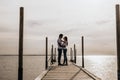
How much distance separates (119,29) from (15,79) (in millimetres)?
53362

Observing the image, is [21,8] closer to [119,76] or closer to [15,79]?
[119,76]

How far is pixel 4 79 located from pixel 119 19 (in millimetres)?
55090

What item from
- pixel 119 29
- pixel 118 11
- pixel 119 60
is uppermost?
pixel 118 11

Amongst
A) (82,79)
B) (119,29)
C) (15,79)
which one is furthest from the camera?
(15,79)

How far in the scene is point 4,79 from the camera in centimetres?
6162

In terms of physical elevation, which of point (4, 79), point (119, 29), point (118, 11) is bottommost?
point (4, 79)

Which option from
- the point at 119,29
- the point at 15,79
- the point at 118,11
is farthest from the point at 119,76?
the point at 15,79

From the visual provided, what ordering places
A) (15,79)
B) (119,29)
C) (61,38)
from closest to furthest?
(119,29)
(61,38)
(15,79)

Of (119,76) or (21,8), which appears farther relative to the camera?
(21,8)

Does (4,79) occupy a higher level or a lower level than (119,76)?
lower

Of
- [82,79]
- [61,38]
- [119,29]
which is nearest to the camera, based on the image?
[119,29]

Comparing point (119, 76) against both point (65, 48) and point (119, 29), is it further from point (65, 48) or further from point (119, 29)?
point (65, 48)

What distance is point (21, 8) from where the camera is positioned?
11312 mm

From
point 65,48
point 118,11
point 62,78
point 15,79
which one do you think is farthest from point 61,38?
point 15,79
